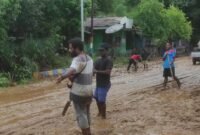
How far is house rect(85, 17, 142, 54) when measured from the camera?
39.9m

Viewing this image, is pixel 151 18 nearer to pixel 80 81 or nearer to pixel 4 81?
pixel 4 81

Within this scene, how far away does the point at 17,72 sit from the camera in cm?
2203

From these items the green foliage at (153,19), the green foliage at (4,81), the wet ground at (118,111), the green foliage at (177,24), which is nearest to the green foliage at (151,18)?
the green foliage at (153,19)

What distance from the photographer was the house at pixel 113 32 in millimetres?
39875

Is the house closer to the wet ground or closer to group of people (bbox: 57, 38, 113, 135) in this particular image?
the wet ground

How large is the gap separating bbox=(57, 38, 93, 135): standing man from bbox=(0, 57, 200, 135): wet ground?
1912 mm

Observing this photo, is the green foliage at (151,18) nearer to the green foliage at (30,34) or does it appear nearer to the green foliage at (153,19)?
the green foliage at (153,19)

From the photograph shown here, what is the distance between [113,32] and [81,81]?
3212cm

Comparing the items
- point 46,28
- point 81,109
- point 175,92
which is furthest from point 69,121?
point 46,28

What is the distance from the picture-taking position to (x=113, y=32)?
40031 millimetres

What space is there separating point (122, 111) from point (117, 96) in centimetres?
351

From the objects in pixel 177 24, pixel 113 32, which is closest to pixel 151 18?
pixel 113 32

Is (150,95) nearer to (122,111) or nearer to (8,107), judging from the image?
(122,111)

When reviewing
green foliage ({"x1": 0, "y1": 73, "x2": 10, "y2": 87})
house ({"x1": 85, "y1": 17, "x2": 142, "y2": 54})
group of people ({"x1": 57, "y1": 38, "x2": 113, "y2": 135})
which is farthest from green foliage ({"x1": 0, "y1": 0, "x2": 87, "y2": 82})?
group of people ({"x1": 57, "y1": 38, "x2": 113, "y2": 135})
